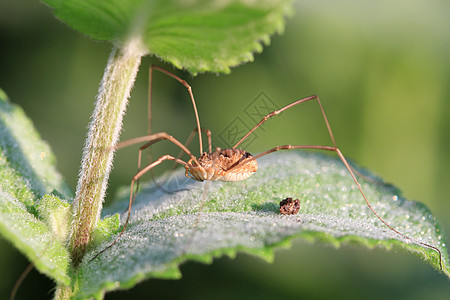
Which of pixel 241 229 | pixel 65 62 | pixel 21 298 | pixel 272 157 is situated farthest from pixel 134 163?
pixel 241 229

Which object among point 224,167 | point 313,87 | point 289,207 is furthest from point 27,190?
point 313,87

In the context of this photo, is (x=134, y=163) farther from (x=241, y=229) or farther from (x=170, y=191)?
(x=241, y=229)

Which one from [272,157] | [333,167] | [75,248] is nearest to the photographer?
[75,248]

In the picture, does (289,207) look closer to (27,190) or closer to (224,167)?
(224,167)

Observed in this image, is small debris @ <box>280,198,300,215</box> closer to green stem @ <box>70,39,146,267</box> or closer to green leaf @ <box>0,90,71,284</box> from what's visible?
green stem @ <box>70,39,146,267</box>

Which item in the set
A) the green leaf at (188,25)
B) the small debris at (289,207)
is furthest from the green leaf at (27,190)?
the small debris at (289,207)

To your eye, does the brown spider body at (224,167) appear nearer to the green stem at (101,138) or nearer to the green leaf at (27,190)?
the green leaf at (27,190)

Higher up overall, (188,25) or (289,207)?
(188,25)
